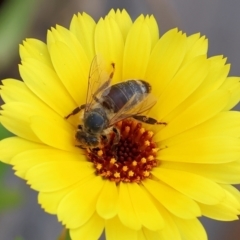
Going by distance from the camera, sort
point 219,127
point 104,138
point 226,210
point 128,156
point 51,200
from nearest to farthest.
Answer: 1. point 51,200
2. point 226,210
3. point 219,127
4. point 104,138
5. point 128,156

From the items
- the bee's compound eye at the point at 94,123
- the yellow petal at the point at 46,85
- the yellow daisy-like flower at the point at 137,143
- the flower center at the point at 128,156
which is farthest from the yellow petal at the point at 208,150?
the yellow petal at the point at 46,85

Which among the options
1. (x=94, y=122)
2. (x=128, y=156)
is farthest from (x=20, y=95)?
(x=128, y=156)

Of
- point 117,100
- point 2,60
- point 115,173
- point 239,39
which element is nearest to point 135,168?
point 115,173

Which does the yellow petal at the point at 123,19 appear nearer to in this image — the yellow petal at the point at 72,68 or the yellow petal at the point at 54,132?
the yellow petal at the point at 72,68

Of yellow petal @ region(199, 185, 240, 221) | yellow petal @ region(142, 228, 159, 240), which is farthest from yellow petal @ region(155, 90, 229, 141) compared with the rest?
yellow petal @ region(142, 228, 159, 240)

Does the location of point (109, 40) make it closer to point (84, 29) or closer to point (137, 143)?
point (84, 29)

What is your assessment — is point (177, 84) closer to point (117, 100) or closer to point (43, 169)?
point (117, 100)
